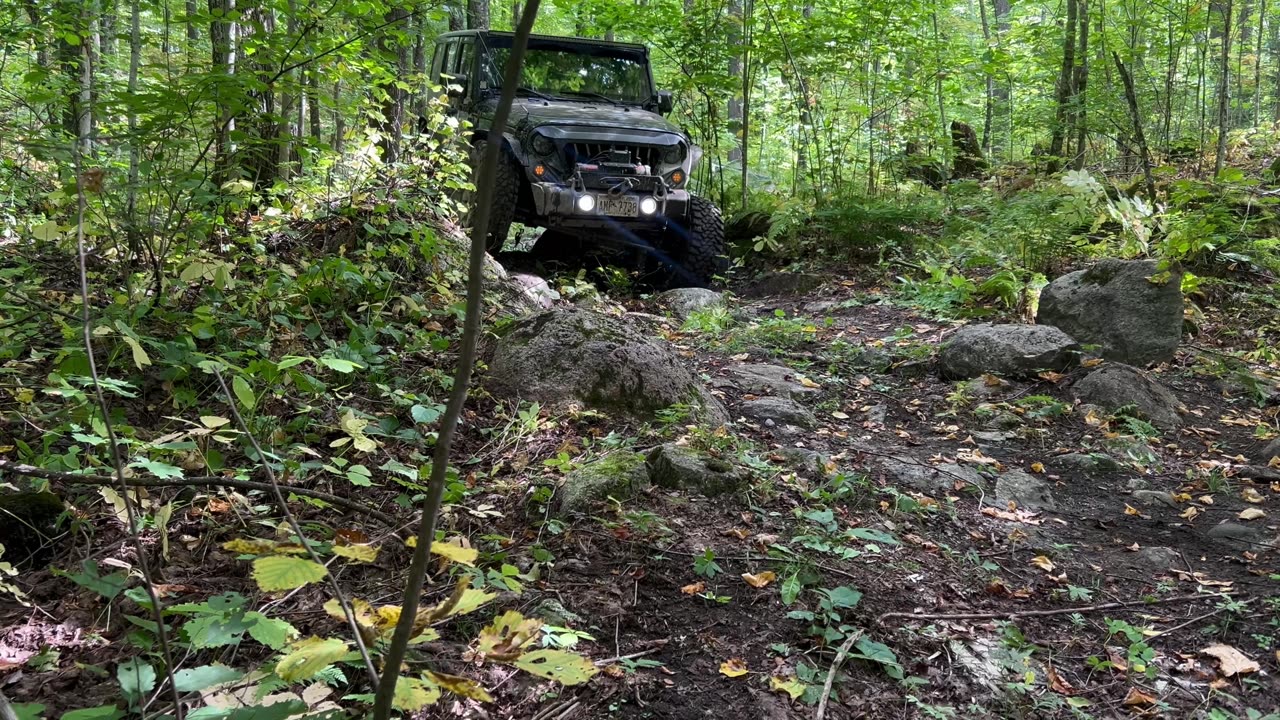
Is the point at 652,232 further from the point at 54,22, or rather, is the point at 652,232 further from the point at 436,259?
the point at 54,22

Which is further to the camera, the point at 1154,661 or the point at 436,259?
the point at 436,259

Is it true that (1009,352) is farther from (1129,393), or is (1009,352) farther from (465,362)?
(465,362)

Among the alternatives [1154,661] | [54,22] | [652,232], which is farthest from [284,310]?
[652,232]

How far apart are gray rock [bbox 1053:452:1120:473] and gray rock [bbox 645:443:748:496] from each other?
6.49ft

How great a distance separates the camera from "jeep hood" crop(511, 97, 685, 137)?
6.91 meters

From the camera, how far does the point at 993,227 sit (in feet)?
25.3

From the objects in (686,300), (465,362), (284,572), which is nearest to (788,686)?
(284,572)

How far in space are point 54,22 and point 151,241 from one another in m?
1.37

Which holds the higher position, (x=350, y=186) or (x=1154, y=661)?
(x=350, y=186)

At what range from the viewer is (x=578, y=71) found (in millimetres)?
8055

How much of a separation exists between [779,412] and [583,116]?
4.01 m

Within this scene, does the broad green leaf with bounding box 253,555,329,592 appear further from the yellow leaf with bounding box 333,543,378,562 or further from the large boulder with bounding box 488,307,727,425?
the large boulder with bounding box 488,307,727,425

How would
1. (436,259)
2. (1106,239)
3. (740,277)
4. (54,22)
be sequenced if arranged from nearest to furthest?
(54,22), (436,259), (1106,239), (740,277)

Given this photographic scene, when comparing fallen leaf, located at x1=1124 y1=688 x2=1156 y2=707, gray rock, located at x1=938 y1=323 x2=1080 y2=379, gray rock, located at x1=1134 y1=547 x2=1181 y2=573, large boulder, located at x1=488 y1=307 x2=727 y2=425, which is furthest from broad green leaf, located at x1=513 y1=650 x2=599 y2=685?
gray rock, located at x1=938 y1=323 x2=1080 y2=379
